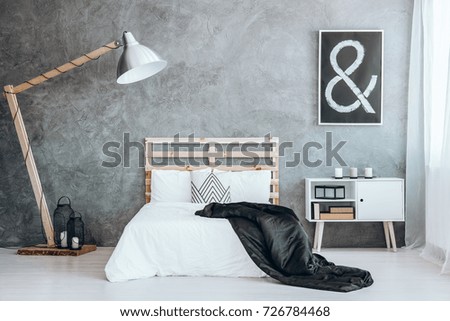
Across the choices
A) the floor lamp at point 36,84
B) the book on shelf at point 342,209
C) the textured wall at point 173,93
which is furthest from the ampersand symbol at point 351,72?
the floor lamp at point 36,84

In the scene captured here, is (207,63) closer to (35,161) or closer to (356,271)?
(35,161)

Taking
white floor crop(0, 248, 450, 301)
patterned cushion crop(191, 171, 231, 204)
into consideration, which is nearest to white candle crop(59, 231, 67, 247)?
white floor crop(0, 248, 450, 301)

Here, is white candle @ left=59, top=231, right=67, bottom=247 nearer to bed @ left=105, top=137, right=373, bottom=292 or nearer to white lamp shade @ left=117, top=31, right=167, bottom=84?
bed @ left=105, top=137, right=373, bottom=292

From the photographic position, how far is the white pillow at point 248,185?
5.82m

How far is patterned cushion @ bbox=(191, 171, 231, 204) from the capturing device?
5773mm

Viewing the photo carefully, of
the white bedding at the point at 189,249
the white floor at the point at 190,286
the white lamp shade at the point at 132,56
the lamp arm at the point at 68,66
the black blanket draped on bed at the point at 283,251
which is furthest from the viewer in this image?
the lamp arm at the point at 68,66

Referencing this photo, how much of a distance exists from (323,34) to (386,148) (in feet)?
4.38

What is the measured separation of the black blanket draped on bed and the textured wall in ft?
4.91

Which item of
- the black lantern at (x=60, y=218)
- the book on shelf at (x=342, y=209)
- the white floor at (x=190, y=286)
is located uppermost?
the book on shelf at (x=342, y=209)

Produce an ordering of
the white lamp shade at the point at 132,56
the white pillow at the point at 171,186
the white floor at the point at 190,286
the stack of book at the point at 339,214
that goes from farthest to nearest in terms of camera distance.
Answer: the white pillow at the point at 171,186 < the stack of book at the point at 339,214 < the white lamp shade at the point at 132,56 < the white floor at the point at 190,286

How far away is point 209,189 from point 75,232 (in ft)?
4.56

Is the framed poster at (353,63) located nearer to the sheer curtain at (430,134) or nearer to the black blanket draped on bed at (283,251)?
the sheer curtain at (430,134)

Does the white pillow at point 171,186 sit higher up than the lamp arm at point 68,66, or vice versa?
the lamp arm at point 68,66

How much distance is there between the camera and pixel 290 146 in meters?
6.12
